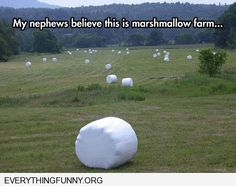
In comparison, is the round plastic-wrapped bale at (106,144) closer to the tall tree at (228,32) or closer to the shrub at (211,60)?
the shrub at (211,60)

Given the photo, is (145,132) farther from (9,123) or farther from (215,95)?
(215,95)

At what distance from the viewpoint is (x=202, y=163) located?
1245cm


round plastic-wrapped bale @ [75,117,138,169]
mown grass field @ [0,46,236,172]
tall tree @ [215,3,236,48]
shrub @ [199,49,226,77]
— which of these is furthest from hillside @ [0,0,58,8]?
tall tree @ [215,3,236,48]

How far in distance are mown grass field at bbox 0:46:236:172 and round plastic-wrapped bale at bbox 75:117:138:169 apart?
251mm

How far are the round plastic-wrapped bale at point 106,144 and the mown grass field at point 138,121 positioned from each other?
0.82 ft

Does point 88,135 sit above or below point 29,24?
below

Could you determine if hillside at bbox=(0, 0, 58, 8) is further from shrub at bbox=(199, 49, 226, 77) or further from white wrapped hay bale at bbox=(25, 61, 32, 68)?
white wrapped hay bale at bbox=(25, 61, 32, 68)

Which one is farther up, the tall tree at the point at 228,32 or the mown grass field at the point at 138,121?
the tall tree at the point at 228,32

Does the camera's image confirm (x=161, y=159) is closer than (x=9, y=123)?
Yes

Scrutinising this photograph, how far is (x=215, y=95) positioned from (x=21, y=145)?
13.5 meters

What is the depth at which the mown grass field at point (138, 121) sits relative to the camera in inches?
508

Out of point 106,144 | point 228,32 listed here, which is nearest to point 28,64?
point 228,32

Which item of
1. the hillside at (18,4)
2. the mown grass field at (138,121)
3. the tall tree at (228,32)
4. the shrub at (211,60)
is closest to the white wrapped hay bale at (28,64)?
the mown grass field at (138,121)

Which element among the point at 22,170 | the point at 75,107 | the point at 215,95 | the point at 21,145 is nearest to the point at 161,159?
the point at 22,170
